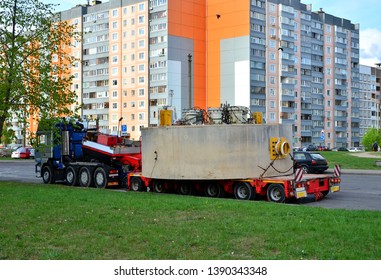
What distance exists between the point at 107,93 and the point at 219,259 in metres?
95.1

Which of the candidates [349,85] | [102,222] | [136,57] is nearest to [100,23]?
[136,57]

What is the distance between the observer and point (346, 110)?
119250 millimetres

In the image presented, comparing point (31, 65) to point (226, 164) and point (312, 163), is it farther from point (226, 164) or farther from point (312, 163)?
point (312, 163)

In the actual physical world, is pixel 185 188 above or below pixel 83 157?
below

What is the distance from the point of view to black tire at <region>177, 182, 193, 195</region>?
1922 centimetres

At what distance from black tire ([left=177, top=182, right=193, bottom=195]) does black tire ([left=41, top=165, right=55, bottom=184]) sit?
828 centimetres

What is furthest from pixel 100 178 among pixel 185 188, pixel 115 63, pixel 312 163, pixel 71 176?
pixel 115 63

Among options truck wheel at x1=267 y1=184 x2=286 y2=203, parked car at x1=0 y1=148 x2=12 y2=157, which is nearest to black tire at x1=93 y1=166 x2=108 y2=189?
truck wheel at x1=267 y1=184 x2=286 y2=203

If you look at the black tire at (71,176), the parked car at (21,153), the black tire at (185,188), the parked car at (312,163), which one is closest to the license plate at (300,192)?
the black tire at (185,188)

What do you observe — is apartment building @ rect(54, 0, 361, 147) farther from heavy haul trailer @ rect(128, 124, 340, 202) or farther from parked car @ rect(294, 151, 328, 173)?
heavy haul trailer @ rect(128, 124, 340, 202)

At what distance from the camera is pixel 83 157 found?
24.5m

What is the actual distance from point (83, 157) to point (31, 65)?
4.87 m

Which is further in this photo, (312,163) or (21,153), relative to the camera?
(21,153)

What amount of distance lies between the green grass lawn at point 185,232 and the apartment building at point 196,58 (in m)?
75.2
